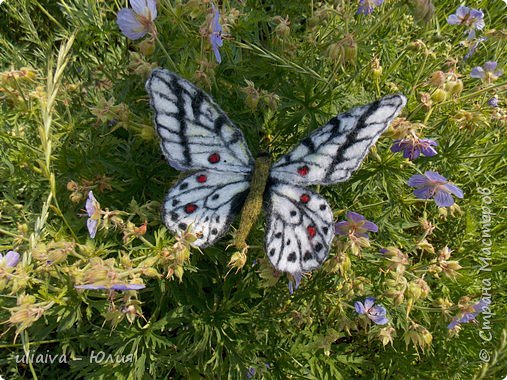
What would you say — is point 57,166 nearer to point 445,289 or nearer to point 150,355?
point 150,355

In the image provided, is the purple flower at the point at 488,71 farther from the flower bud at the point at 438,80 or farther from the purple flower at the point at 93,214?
the purple flower at the point at 93,214

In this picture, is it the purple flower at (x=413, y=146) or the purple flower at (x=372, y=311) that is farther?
the purple flower at (x=372, y=311)

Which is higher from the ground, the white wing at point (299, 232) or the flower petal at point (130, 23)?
the flower petal at point (130, 23)

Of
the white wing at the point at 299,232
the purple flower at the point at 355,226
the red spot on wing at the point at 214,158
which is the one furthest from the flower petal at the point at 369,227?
the red spot on wing at the point at 214,158

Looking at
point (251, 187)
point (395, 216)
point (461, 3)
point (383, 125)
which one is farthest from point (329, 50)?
point (461, 3)

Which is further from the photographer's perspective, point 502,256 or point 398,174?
point 502,256

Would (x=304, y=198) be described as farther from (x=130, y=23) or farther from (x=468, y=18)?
(x=468, y=18)
